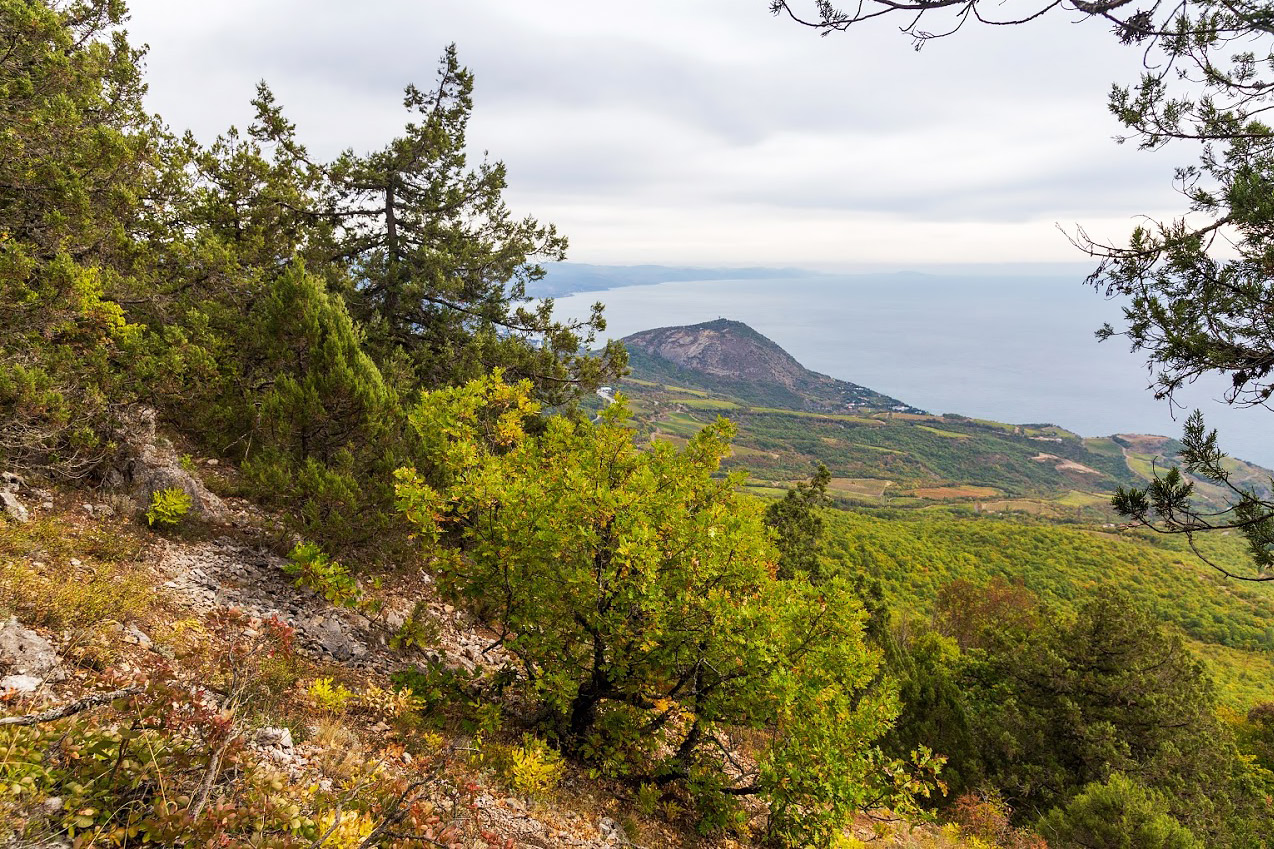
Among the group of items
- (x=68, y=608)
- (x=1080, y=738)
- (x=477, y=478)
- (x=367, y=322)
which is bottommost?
(x=1080, y=738)

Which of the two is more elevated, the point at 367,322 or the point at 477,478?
the point at 367,322

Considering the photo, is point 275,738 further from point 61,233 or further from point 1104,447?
point 1104,447

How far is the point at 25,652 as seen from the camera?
169 inches

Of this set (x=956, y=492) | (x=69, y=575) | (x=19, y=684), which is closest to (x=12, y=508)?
(x=69, y=575)

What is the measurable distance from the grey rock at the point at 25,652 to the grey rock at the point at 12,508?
322 cm

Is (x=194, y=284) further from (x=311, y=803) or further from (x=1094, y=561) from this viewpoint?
(x=1094, y=561)

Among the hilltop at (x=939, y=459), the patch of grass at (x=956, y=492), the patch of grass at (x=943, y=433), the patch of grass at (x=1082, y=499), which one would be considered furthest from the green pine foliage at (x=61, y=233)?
the patch of grass at (x=943, y=433)

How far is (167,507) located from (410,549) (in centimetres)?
340

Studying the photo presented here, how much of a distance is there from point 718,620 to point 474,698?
3.61m

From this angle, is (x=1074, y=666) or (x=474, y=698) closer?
(x=474, y=698)

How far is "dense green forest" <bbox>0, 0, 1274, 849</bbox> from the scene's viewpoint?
448 centimetres

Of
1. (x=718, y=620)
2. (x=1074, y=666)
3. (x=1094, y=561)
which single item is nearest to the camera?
(x=718, y=620)

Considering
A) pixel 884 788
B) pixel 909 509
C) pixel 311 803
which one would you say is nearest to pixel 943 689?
pixel 884 788

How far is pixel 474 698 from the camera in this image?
22.7ft
